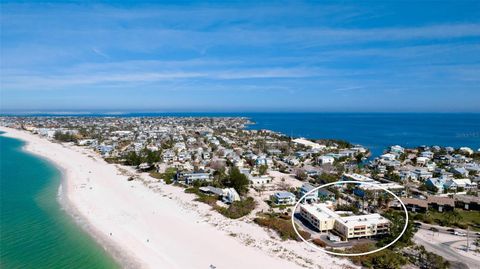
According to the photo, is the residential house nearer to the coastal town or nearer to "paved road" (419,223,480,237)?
the coastal town

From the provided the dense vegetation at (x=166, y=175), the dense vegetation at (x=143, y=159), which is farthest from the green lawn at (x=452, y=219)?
the dense vegetation at (x=143, y=159)

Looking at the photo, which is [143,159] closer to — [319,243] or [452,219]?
[319,243]

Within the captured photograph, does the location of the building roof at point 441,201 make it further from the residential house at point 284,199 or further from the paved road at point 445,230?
the residential house at point 284,199

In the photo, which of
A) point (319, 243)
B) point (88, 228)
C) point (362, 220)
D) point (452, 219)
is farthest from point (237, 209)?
Result: point (452, 219)

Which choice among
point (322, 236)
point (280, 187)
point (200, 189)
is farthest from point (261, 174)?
point (322, 236)

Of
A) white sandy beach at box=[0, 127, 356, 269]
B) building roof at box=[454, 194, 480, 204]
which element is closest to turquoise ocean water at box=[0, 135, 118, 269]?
white sandy beach at box=[0, 127, 356, 269]

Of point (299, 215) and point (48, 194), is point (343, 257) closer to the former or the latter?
point (299, 215)

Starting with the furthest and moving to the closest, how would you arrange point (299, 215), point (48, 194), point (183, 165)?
1. point (183, 165)
2. point (48, 194)
3. point (299, 215)

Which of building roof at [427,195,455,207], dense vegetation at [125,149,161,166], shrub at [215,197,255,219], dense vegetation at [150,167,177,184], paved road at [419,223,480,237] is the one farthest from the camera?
dense vegetation at [125,149,161,166]
